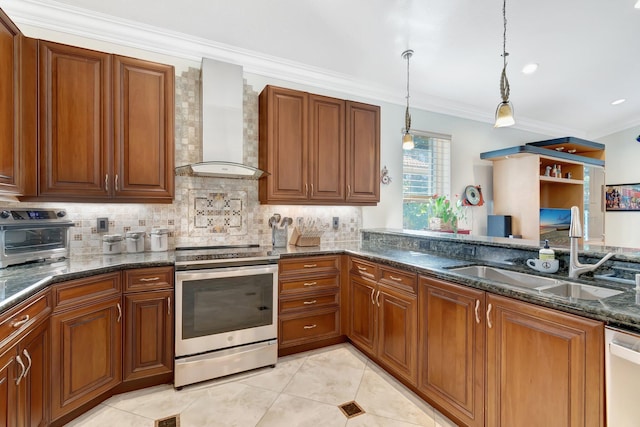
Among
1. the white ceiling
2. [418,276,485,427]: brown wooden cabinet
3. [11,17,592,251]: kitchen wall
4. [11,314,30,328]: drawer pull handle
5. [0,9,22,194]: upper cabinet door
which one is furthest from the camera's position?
[11,17,592,251]: kitchen wall

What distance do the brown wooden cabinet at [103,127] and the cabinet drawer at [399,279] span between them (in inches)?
74.2

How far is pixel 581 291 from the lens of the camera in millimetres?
1632

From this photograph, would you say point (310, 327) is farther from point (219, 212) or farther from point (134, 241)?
point (134, 241)

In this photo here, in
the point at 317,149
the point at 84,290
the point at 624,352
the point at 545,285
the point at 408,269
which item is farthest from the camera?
the point at 317,149

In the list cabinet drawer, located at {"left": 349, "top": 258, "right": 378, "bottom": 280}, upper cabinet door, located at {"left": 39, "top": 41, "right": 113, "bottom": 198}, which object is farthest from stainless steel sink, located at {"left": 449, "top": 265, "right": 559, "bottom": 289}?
upper cabinet door, located at {"left": 39, "top": 41, "right": 113, "bottom": 198}

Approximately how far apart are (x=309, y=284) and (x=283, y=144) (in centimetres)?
137

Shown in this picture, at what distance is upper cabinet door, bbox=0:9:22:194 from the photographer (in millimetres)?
1870

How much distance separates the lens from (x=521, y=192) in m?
4.49

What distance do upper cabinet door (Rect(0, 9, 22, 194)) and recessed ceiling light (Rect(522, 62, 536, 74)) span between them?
15.3 feet

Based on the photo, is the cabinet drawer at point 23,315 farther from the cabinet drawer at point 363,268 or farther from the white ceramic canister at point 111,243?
the cabinet drawer at point 363,268

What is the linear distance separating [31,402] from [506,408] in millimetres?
2354

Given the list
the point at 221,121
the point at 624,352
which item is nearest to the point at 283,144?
the point at 221,121

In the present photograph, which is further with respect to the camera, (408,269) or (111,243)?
(111,243)

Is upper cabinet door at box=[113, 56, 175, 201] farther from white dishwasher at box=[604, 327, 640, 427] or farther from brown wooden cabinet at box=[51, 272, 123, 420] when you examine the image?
white dishwasher at box=[604, 327, 640, 427]
